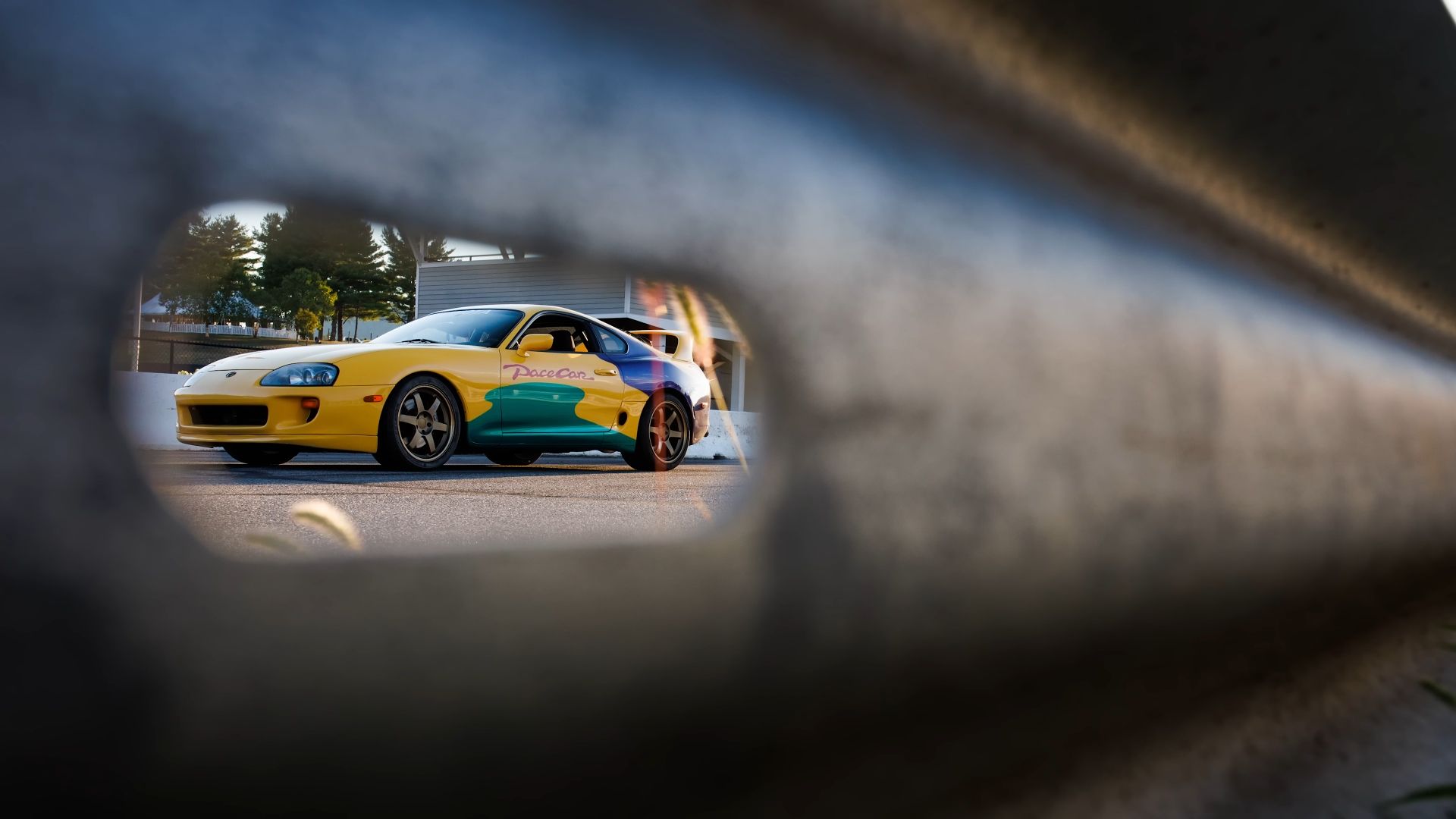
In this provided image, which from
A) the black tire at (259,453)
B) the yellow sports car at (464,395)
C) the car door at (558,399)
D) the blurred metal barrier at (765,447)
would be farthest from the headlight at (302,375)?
the blurred metal barrier at (765,447)

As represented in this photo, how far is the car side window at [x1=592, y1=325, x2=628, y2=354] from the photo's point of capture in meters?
1.00

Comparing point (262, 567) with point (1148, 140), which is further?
point (1148, 140)

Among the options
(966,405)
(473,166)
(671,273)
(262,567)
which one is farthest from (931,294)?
(262,567)

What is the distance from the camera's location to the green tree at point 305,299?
53 cm

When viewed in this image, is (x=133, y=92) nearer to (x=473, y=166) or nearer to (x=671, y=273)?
(x=473, y=166)

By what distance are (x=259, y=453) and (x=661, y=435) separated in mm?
1266

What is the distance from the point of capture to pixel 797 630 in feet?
1.88

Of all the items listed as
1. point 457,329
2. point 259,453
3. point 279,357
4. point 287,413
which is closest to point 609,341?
point 457,329

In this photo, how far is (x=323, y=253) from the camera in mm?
469

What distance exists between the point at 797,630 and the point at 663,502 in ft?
0.34

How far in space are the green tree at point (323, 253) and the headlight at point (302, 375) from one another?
830 mm

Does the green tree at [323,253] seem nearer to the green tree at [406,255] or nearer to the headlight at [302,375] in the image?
the green tree at [406,255]

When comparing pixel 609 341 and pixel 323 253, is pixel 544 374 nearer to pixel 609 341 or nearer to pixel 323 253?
pixel 609 341

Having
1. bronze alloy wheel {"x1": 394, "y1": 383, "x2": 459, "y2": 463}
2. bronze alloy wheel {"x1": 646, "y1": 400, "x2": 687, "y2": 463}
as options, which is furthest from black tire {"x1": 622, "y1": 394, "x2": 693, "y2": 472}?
bronze alloy wheel {"x1": 394, "y1": 383, "x2": 459, "y2": 463}
